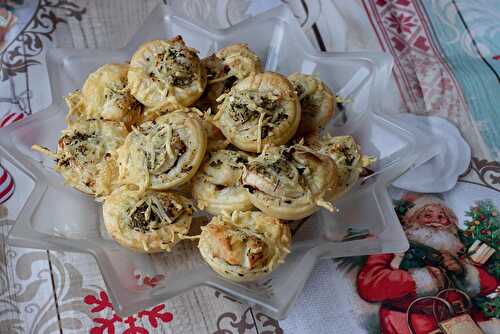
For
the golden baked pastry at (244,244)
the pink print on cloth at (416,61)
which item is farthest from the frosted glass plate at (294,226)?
the pink print on cloth at (416,61)

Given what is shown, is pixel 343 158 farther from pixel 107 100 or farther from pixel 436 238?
pixel 107 100

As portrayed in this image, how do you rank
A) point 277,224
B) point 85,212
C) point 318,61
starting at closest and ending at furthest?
point 277,224, point 85,212, point 318,61

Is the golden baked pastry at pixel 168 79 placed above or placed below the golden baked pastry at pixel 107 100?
above

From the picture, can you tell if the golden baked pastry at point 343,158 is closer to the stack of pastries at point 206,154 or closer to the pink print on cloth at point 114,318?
the stack of pastries at point 206,154

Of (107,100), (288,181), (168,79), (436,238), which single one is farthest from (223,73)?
(436,238)

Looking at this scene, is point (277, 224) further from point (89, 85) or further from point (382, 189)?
point (89, 85)

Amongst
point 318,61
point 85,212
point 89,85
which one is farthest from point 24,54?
point 318,61
